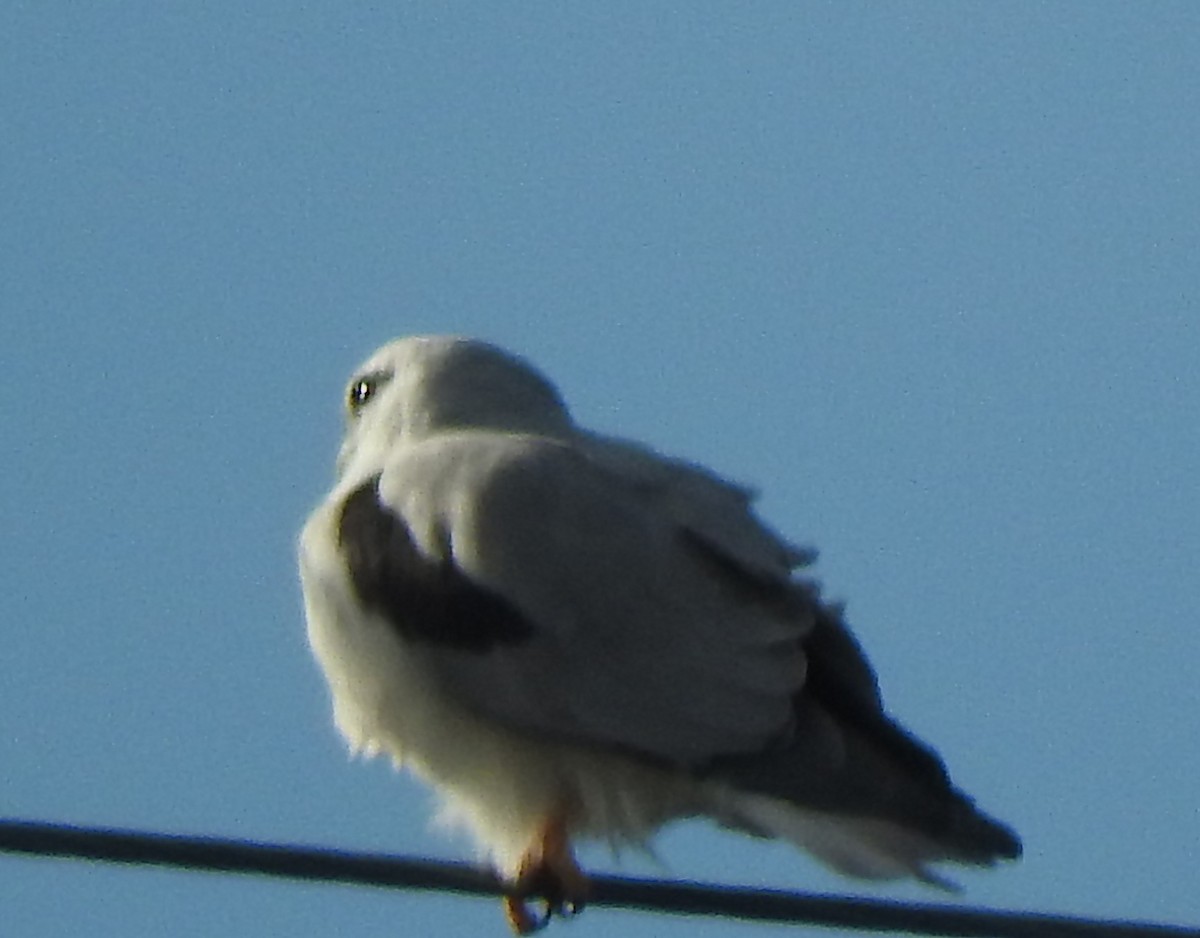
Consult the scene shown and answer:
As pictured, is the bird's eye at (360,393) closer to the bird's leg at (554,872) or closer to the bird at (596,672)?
the bird at (596,672)

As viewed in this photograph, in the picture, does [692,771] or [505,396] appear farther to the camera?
[505,396]

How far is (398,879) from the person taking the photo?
4.25 metres

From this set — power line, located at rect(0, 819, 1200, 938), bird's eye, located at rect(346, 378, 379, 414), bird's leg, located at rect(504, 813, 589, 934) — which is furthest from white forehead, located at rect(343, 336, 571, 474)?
power line, located at rect(0, 819, 1200, 938)

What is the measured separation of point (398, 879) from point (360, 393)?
12.2ft

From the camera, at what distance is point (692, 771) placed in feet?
17.7

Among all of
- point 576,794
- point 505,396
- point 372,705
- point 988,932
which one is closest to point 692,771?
point 576,794

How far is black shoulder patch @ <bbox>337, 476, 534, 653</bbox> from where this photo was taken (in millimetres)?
5594

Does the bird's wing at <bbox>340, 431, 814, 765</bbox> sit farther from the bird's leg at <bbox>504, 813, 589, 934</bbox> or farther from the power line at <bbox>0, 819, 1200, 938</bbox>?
A: the power line at <bbox>0, 819, 1200, 938</bbox>

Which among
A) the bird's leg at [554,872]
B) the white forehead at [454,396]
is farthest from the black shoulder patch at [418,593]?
the white forehead at [454,396]

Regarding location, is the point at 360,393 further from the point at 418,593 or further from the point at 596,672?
the point at 596,672

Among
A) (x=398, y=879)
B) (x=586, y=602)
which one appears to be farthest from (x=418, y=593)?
(x=398, y=879)

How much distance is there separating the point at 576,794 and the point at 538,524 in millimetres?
606

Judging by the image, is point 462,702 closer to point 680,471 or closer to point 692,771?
point 692,771

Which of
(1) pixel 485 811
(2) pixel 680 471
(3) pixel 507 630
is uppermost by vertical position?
(2) pixel 680 471
